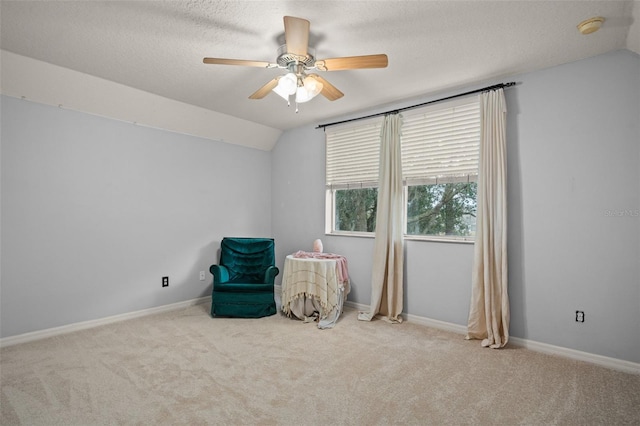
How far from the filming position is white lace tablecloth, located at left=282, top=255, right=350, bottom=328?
139 inches

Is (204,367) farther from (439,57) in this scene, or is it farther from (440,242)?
(439,57)

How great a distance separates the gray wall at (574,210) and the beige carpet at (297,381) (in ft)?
1.11

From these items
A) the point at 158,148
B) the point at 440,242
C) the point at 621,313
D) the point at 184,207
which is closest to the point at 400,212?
the point at 440,242

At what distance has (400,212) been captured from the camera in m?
3.67

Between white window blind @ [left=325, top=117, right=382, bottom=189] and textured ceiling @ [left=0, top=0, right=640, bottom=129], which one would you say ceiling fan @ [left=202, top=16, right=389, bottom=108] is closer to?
textured ceiling @ [left=0, top=0, right=640, bottom=129]

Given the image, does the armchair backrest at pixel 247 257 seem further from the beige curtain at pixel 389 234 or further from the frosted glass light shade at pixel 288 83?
the frosted glass light shade at pixel 288 83

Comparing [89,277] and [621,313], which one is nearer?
[621,313]

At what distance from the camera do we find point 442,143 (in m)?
3.45

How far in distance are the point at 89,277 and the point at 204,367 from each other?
72.1 inches

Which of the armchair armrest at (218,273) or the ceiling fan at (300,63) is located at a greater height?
the ceiling fan at (300,63)

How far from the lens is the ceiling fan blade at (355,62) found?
6.83 feet

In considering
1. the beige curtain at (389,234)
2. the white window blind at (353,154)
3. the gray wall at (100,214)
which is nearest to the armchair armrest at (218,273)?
the gray wall at (100,214)

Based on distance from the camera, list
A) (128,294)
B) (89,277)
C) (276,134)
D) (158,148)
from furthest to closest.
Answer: (276,134)
(158,148)
(128,294)
(89,277)

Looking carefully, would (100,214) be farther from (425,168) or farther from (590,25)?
(590,25)
